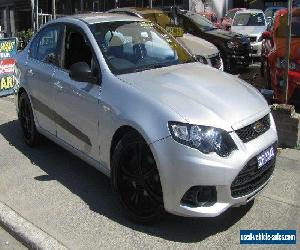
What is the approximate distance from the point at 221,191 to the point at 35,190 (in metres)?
2.21

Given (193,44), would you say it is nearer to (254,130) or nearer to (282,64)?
(282,64)

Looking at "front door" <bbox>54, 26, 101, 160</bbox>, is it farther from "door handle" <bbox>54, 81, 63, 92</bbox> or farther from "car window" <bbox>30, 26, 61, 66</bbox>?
"car window" <bbox>30, 26, 61, 66</bbox>

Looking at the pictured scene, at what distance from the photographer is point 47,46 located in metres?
5.82

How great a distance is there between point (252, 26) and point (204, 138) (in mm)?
13477

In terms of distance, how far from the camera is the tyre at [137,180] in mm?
3889

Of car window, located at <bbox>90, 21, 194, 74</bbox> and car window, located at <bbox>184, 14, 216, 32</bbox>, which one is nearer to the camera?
car window, located at <bbox>90, 21, 194, 74</bbox>

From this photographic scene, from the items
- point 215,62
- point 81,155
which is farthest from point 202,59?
point 81,155

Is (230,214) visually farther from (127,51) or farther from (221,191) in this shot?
(127,51)

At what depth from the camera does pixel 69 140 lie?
5.16 m

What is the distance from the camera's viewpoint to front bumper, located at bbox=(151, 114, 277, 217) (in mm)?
3572

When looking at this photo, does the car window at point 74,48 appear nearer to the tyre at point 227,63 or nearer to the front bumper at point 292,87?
the front bumper at point 292,87

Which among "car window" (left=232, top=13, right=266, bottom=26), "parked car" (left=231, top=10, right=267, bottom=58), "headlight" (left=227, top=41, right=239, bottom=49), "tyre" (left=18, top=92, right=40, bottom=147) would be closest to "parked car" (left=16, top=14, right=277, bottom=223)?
"tyre" (left=18, top=92, right=40, bottom=147)

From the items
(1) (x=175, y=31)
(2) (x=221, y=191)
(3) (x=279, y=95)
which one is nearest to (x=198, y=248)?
(2) (x=221, y=191)

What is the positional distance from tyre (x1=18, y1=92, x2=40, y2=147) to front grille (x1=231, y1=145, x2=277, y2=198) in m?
3.32
